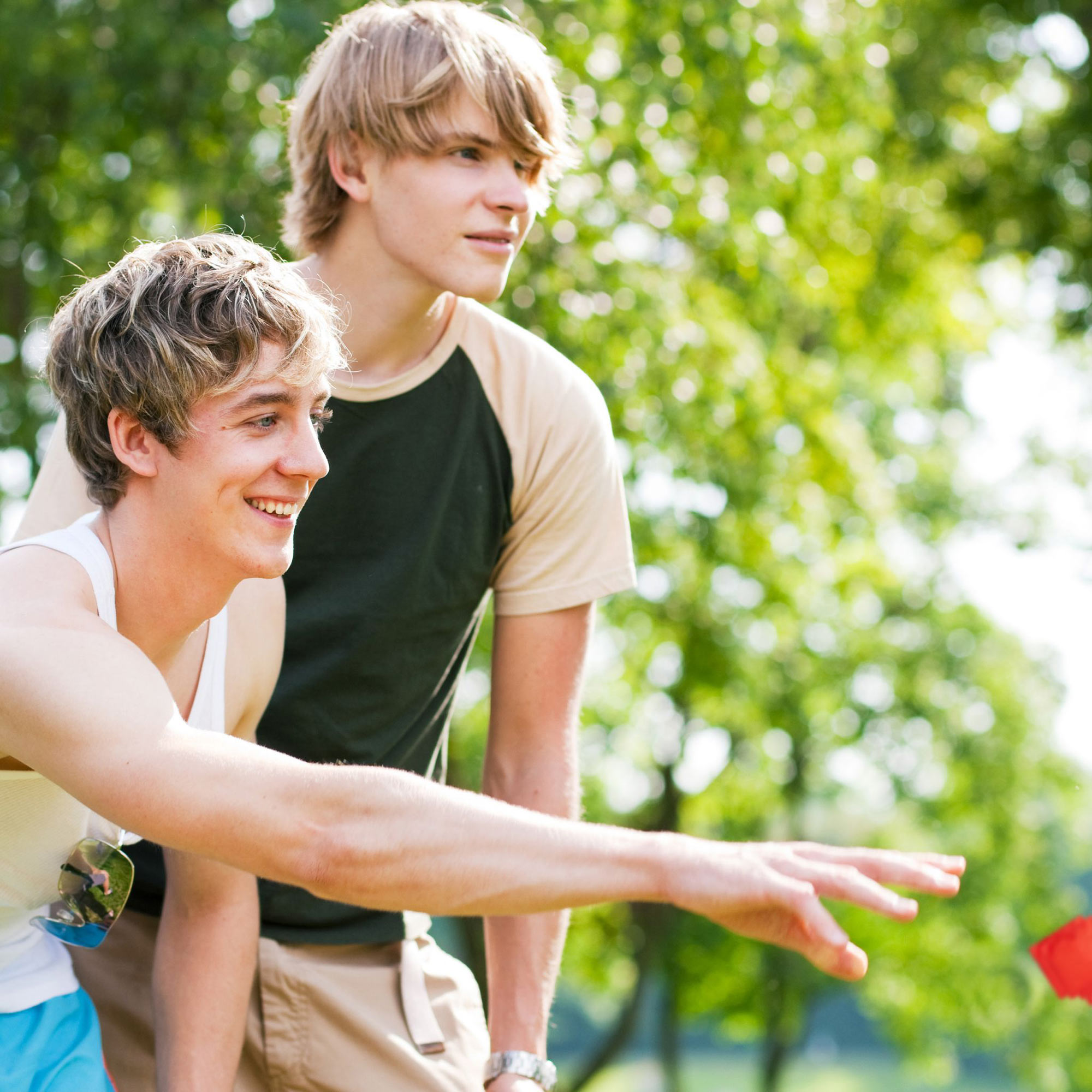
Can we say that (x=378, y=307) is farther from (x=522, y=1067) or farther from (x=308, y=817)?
(x=522, y=1067)

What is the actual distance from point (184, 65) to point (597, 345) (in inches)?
111

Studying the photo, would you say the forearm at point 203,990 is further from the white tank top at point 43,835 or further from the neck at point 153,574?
the neck at point 153,574

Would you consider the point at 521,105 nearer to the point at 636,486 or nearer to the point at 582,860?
the point at 582,860

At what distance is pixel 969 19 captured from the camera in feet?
41.6

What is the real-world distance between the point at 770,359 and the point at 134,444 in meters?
8.84

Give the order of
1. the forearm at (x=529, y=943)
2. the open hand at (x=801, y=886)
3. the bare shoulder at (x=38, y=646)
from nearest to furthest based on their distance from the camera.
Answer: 1. the open hand at (x=801, y=886)
2. the bare shoulder at (x=38, y=646)
3. the forearm at (x=529, y=943)

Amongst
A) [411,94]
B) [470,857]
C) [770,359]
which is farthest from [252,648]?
[770,359]

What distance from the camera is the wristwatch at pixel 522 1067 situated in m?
2.71

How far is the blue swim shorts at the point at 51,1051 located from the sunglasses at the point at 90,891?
0.36 feet

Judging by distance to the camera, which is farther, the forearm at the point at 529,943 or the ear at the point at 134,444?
the forearm at the point at 529,943

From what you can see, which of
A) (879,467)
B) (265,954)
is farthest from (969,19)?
(265,954)

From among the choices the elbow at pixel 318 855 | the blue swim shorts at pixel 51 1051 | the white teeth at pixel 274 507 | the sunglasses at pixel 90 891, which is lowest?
the blue swim shorts at pixel 51 1051

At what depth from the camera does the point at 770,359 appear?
10.5 meters

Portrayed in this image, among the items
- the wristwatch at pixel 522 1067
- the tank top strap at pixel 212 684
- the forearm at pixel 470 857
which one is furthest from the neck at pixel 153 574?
the wristwatch at pixel 522 1067
